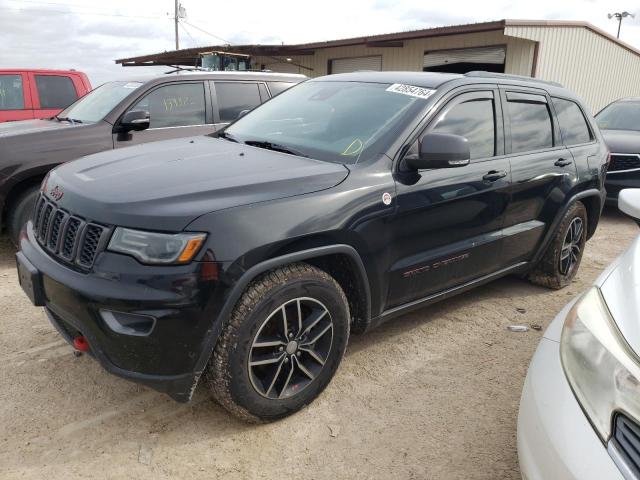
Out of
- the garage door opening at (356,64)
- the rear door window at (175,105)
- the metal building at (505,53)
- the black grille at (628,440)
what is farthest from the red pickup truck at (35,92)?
the garage door opening at (356,64)

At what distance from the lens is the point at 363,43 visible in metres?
16.0

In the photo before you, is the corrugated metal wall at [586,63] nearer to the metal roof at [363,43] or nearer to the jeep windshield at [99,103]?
the metal roof at [363,43]

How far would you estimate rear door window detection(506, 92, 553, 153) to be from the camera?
150 inches

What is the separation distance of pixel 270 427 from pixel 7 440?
4.04 feet

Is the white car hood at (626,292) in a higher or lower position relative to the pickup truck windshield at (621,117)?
lower

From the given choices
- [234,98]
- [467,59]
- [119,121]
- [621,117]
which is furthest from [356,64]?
[119,121]

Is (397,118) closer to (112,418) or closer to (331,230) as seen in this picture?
(331,230)

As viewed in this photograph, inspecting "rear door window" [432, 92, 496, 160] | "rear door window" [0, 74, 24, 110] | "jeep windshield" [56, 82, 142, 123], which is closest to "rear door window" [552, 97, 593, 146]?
"rear door window" [432, 92, 496, 160]

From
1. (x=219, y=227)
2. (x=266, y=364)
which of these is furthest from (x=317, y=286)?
(x=219, y=227)

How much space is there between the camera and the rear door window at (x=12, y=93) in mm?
7781

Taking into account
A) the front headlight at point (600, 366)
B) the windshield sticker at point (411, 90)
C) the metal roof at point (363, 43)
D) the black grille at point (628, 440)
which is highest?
the metal roof at point (363, 43)

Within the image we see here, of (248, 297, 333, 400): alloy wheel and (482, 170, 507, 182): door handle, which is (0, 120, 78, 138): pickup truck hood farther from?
(482, 170, 507, 182): door handle

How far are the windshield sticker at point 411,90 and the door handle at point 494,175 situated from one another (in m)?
0.67

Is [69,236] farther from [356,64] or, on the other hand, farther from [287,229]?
[356,64]
